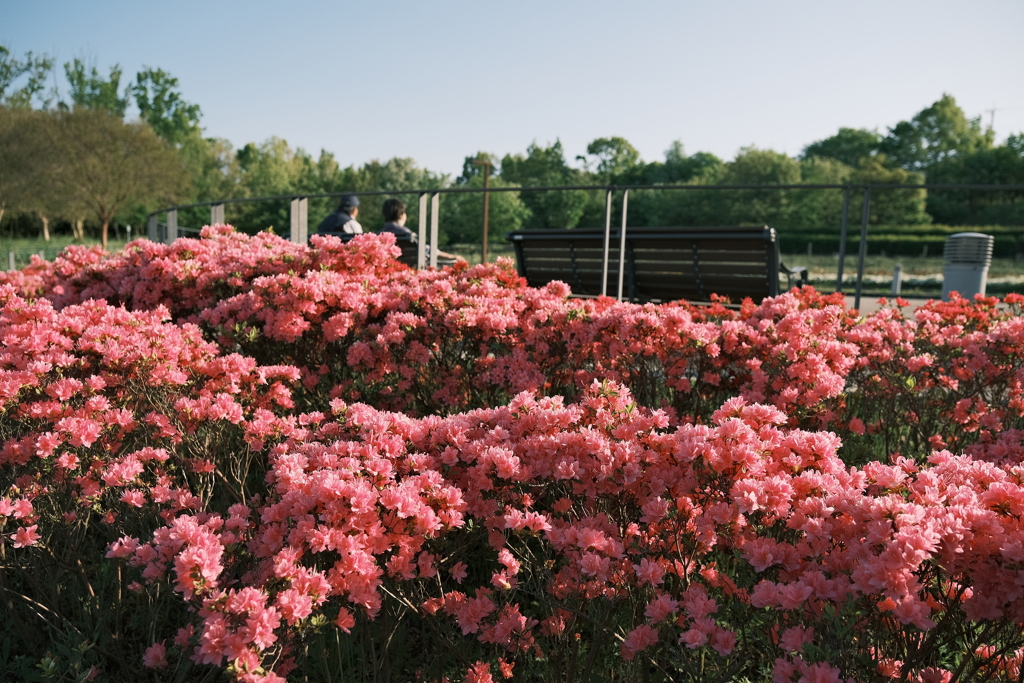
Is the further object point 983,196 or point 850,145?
point 850,145

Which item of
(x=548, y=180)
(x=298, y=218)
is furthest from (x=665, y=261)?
(x=548, y=180)

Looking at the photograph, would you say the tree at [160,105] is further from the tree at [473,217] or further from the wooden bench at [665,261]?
the wooden bench at [665,261]

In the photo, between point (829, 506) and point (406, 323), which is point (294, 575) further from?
point (406, 323)

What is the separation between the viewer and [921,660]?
4.82 feet

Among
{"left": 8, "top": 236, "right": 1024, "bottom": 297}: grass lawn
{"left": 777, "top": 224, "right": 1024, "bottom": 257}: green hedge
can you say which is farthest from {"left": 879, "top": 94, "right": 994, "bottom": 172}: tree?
{"left": 8, "top": 236, "right": 1024, "bottom": 297}: grass lawn

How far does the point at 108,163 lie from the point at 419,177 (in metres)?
Result: 23.3

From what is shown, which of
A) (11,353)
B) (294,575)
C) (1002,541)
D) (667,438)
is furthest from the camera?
(11,353)

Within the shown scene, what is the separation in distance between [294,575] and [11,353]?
6.54 feet

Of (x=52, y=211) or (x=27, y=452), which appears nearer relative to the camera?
(x=27, y=452)

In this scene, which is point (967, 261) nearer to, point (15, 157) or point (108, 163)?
point (15, 157)

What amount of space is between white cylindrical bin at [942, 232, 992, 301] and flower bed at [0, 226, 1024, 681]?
22.2 feet

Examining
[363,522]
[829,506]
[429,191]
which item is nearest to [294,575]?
[363,522]

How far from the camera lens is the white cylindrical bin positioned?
31.6ft

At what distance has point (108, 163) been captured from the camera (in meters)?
35.1
